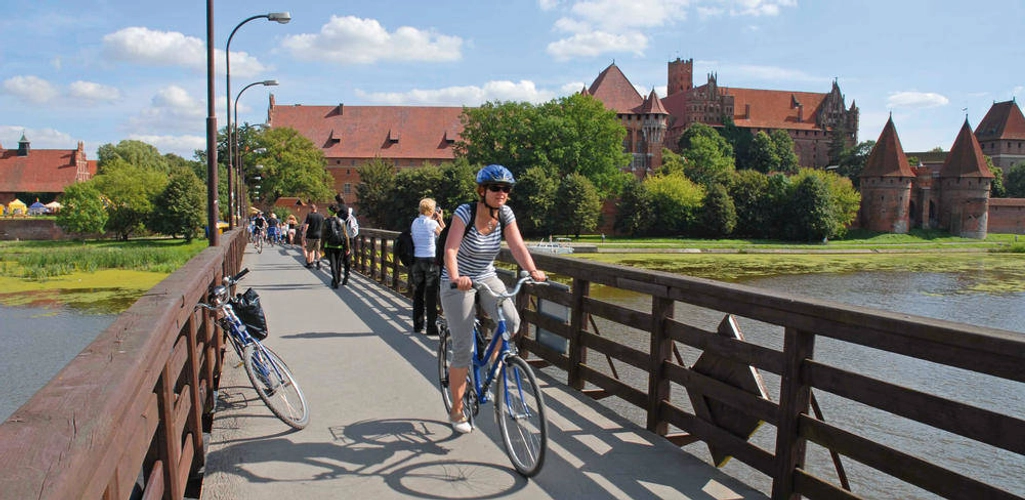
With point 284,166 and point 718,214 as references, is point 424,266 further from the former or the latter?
point 284,166

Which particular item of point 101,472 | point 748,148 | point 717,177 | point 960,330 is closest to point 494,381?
point 960,330

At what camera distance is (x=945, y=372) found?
597 inches

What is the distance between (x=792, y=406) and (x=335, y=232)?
11081mm

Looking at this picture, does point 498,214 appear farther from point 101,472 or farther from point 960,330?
point 101,472

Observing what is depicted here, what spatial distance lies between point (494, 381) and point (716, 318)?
59.4 feet

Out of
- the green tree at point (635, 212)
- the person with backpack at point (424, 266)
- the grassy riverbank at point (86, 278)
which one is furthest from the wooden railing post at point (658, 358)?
the green tree at point (635, 212)

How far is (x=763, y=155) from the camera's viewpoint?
9862 cm

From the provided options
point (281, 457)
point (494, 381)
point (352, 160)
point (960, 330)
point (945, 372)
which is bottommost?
point (945, 372)

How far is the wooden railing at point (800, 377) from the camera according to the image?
278 centimetres

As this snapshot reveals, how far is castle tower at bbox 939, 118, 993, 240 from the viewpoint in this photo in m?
82.7

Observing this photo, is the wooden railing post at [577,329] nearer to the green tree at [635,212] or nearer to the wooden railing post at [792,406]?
the wooden railing post at [792,406]

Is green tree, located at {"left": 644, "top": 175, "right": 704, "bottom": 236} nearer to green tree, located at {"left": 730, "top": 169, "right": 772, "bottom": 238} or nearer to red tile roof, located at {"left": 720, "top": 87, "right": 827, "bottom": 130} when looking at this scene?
green tree, located at {"left": 730, "top": 169, "right": 772, "bottom": 238}

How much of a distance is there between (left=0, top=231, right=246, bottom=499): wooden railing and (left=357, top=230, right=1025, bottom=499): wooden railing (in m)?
2.61

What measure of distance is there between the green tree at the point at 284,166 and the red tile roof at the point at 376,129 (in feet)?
51.5
